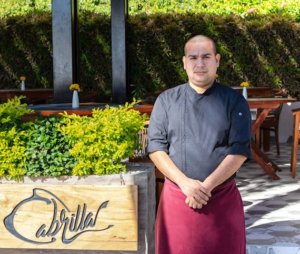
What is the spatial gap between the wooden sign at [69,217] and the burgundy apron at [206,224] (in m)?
0.77

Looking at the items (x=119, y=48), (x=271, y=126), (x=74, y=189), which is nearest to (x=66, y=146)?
(x=74, y=189)

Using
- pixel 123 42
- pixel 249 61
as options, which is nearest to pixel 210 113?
pixel 123 42

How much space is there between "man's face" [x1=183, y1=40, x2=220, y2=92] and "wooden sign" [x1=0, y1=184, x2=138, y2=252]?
957 mm

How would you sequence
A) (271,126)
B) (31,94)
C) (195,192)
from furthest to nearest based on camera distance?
(31,94), (271,126), (195,192)

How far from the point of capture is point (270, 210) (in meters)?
5.23

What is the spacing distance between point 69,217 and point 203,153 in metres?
1.14

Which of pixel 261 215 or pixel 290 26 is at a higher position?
pixel 290 26

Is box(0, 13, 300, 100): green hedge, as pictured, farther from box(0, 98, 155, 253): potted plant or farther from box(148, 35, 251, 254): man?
box(148, 35, 251, 254): man

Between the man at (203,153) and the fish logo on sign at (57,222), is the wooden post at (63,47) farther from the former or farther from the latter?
the man at (203,153)

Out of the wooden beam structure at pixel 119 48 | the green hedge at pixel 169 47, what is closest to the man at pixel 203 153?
the wooden beam structure at pixel 119 48

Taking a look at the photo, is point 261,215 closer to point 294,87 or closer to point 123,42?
point 123,42

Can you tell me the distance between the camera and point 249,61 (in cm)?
1080

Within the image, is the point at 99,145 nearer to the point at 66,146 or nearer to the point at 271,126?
the point at 66,146

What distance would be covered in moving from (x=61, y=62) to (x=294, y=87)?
483 cm
